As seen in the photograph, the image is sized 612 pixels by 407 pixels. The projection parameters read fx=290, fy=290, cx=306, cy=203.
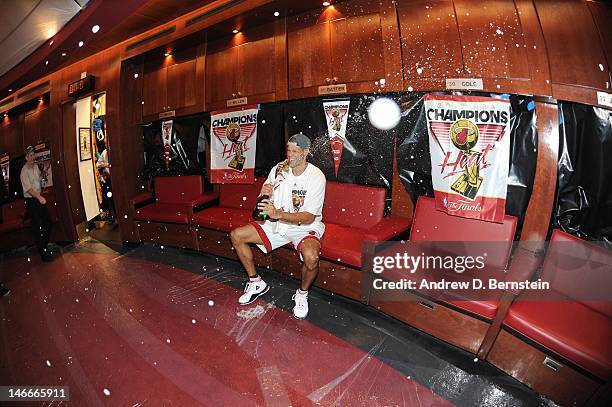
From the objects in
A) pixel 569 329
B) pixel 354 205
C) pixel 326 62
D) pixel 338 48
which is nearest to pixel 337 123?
pixel 326 62

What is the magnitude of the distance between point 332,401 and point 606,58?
2.85 metres

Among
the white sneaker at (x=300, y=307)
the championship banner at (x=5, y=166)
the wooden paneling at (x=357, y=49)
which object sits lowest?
the white sneaker at (x=300, y=307)

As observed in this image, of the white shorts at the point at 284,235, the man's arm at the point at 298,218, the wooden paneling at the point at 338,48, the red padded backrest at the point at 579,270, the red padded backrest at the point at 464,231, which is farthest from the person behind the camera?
the wooden paneling at the point at 338,48

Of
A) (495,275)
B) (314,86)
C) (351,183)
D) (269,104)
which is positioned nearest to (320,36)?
(314,86)

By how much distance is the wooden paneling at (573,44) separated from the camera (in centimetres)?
197

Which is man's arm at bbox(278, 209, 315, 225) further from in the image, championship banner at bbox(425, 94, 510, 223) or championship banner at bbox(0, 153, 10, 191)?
championship banner at bbox(0, 153, 10, 191)

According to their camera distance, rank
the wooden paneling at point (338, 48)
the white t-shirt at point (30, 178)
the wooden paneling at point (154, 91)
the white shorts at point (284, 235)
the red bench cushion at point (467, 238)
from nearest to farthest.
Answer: the red bench cushion at point (467, 238) → the white t-shirt at point (30, 178) → the white shorts at point (284, 235) → the wooden paneling at point (338, 48) → the wooden paneling at point (154, 91)

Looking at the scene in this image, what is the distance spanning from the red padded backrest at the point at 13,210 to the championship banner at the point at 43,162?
0.23 meters

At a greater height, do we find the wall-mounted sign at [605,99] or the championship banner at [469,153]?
the wall-mounted sign at [605,99]

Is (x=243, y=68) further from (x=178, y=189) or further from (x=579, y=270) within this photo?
(x=579, y=270)

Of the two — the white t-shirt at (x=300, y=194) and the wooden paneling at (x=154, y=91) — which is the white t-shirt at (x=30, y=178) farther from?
the wooden paneling at (x=154, y=91)

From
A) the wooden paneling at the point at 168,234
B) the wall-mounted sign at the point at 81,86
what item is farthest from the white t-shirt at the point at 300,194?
the wall-mounted sign at the point at 81,86

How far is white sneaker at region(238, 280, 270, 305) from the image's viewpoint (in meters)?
2.65

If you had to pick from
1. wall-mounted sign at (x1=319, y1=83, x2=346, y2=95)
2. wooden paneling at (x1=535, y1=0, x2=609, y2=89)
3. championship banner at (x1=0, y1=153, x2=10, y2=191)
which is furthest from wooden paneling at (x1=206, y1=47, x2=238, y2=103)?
wooden paneling at (x1=535, y1=0, x2=609, y2=89)
